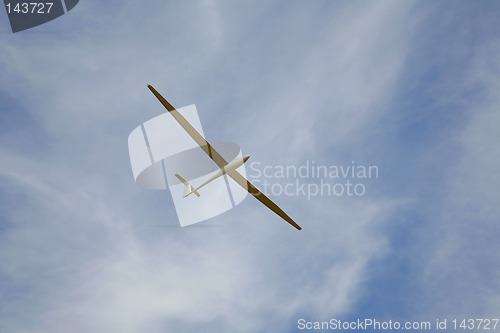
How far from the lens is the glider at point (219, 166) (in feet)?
242

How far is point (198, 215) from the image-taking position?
7919 cm

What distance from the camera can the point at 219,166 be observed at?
261ft

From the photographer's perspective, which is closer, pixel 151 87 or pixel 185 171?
pixel 151 87

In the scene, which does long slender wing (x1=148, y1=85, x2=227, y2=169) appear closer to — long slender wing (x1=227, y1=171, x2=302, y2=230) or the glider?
the glider

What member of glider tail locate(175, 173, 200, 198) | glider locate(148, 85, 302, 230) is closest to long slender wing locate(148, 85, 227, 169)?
glider locate(148, 85, 302, 230)

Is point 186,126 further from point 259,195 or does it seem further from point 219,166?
point 259,195

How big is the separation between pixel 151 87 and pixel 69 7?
849 inches

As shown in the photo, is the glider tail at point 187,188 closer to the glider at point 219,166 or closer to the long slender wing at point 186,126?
the glider at point 219,166

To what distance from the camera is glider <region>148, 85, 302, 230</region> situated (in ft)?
242

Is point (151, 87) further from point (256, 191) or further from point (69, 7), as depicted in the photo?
point (256, 191)

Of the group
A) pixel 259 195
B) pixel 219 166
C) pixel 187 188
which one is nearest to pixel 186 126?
pixel 219 166

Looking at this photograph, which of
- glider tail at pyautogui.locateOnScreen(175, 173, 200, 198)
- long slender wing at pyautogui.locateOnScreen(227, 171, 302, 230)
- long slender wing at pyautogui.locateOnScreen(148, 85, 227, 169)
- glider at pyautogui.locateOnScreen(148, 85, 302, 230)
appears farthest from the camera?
long slender wing at pyautogui.locateOnScreen(227, 171, 302, 230)

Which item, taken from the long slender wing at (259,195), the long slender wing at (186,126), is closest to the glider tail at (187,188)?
the long slender wing at (259,195)

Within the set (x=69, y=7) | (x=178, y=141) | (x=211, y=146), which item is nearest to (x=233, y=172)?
(x=211, y=146)
